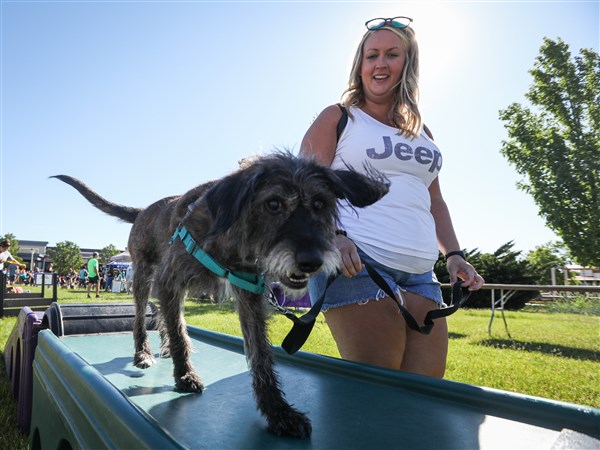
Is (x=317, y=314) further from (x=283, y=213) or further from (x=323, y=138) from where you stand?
(x=323, y=138)

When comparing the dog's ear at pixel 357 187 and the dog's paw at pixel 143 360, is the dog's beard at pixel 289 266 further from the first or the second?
the dog's paw at pixel 143 360

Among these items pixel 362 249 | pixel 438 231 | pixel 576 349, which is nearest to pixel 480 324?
pixel 576 349

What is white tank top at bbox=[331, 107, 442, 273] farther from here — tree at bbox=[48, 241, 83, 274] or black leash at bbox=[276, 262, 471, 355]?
tree at bbox=[48, 241, 83, 274]

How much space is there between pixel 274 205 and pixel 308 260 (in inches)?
16.0

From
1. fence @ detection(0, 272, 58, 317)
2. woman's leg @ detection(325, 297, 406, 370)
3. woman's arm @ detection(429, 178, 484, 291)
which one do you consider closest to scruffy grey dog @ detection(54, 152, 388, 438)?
woman's leg @ detection(325, 297, 406, 370)

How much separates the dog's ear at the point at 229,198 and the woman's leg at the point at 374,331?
3.36ft

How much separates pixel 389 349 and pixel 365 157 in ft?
4.08

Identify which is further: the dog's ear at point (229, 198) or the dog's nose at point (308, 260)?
the dog's ear at point (229, 198)

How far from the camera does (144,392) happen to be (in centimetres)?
242

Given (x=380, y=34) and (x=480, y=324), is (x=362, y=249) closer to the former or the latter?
(x=380, y=34)

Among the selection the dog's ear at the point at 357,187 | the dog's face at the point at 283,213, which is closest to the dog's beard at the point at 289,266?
the dog's face at the point at 283,213

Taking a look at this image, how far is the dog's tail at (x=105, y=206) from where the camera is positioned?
4.33 metres

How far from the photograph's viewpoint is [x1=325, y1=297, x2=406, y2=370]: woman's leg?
2.60 metres

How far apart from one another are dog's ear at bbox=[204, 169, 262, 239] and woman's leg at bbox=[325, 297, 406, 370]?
1024 mm
